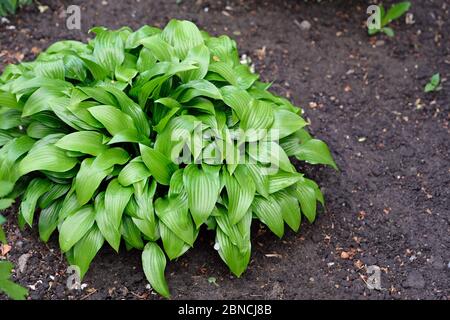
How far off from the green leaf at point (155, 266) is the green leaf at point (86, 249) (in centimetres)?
27

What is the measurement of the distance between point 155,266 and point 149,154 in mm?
644

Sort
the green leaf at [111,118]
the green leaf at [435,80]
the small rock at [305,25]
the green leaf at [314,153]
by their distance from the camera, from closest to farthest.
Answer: the green leaf at [111,118]
the green leaf at [314,153]
the green leaf at [435,80]
the small rock at [305,25]

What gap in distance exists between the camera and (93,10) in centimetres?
542

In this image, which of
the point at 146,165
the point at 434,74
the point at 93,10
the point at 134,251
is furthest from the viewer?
the point at 93,10

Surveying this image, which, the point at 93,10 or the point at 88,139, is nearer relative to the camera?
the point at 88,139

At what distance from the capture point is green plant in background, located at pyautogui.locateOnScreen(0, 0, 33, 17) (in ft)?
Answer: 16.7

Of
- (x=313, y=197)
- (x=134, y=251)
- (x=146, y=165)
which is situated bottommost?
(x=134, y=251)

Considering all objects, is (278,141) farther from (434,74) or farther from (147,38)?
(434,74)

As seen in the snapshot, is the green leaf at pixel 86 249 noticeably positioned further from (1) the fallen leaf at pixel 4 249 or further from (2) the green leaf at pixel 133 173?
(1) the fallen leaf at pixel 4 249

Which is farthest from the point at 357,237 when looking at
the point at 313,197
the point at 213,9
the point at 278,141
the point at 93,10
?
the point at 93,10

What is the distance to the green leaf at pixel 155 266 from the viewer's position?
11.5 feet

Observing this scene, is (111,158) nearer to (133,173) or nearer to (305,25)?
(133,173)

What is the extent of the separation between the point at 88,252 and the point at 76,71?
1.18m

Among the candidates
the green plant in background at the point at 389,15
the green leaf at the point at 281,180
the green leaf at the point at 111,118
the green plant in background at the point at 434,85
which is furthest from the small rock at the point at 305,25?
the green leaf at the point at 111,118
